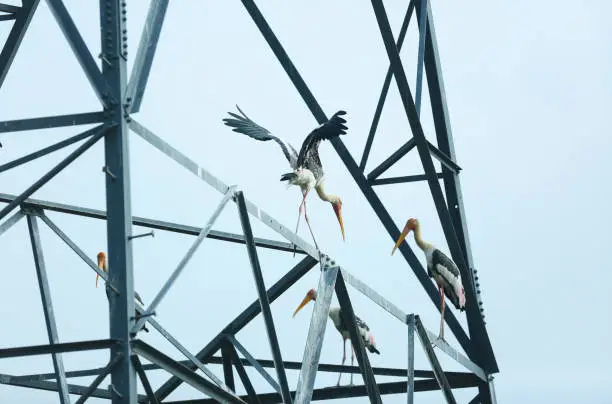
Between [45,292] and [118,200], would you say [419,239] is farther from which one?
[118,200]

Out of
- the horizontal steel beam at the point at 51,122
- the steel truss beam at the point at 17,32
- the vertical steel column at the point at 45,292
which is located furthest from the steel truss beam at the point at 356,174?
the horizontal steel beam at the point at 51,122

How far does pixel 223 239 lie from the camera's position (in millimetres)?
12375

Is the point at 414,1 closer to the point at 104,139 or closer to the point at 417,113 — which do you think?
the point at 417,113

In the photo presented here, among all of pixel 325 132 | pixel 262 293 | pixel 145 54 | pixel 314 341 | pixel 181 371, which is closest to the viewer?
pixel 181 371

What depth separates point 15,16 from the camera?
447 inches

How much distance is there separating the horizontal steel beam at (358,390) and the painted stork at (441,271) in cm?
52

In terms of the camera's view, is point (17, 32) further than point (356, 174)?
No

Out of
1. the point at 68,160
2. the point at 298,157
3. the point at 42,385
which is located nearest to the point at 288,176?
the point at 298,157

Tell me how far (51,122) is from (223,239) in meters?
3.44

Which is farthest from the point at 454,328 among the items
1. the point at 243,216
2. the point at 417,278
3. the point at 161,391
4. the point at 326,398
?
the point at 243,216

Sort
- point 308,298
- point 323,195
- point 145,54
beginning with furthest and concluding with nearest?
point 308,298
point 323,195
point 145,54

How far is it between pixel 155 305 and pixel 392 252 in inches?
230

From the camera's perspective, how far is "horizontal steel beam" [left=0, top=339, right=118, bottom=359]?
8.10 meters

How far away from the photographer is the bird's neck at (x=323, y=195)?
52.1ft
